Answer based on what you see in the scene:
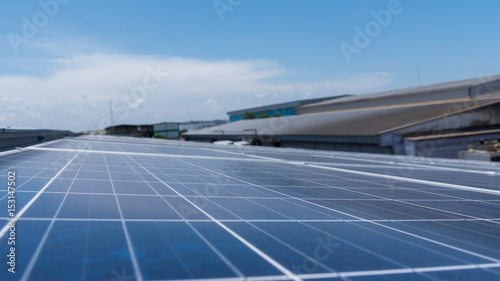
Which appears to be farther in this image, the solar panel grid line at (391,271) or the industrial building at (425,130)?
the industrial building at (425,130)

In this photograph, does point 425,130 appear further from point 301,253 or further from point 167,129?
point 167,129

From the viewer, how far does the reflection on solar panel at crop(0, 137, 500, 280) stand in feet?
8.77

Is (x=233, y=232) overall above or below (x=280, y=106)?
below

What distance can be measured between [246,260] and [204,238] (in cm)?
60

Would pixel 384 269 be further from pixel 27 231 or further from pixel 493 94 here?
pixel 493 94

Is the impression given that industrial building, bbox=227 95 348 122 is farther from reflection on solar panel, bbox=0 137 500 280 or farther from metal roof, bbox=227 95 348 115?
reflection on solar panel, bbox=0 137 500 280

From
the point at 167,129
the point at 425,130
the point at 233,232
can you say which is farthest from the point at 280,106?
the point at 233,232

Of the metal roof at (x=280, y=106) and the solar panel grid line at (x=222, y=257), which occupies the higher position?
the metal roof at (x=280, y=106)

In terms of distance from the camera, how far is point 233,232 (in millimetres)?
3570

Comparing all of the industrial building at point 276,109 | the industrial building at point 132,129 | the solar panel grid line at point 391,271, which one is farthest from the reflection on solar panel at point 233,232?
the industrial building at point 276,109

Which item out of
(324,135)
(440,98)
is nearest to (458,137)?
(324,135)

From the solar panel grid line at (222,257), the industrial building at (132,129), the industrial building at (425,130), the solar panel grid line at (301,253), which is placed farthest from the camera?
the industrial building at (132,129)

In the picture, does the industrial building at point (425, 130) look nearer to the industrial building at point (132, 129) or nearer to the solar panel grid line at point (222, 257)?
the solar panel grid line at point (222, 257)

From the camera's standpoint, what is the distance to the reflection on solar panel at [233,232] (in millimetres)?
2674
